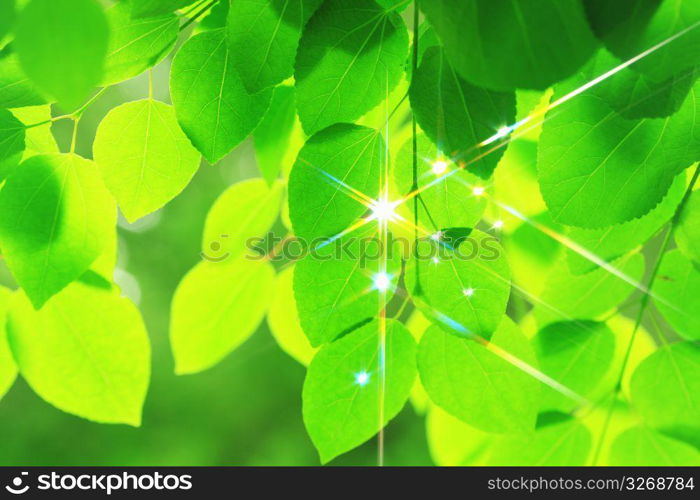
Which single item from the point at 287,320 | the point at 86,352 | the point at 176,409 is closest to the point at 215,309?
the point at 287,320

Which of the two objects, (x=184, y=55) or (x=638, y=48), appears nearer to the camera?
(x=638, y=48)

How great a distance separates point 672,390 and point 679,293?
102mm

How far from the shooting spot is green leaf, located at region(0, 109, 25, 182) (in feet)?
1.58

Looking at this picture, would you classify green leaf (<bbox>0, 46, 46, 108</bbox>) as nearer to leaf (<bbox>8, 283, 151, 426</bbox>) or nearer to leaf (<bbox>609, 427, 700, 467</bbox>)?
leaf (<bbox>8, 283, 151, 426</bbox>)

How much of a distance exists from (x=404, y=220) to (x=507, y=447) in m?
0.35

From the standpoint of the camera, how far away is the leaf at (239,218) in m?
0.82

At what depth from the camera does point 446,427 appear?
0.79 meters

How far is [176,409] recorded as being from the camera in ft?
18.2

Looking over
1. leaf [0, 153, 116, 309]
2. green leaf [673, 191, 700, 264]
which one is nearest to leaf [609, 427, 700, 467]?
green leaf [673, 191, 700, 264]

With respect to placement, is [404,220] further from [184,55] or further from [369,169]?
[184,55]

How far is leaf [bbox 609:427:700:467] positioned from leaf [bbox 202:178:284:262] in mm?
514

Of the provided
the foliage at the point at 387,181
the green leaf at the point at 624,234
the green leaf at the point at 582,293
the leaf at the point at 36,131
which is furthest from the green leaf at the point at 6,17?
the green leaf at the point at 582,293

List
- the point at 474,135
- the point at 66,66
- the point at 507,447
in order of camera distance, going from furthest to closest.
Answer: the point at 507,447 < the point at 474,135 < the point at 66,66

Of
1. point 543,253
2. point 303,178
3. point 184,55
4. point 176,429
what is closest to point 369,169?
point 303,178
